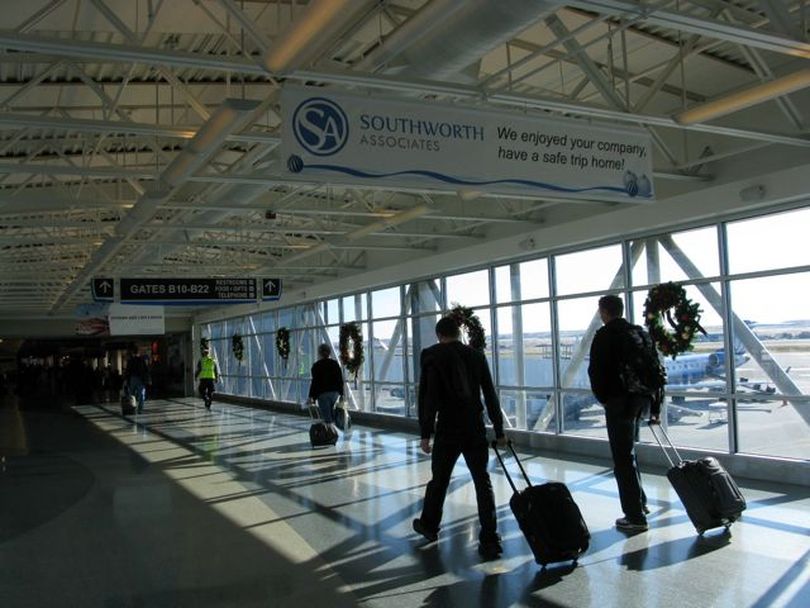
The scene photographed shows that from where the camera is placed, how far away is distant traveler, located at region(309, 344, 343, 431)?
480 inches

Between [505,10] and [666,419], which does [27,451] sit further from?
[505,10]

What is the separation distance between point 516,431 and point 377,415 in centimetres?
490

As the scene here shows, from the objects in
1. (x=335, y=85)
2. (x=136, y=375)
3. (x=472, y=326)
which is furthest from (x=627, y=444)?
(x=136, y=375)

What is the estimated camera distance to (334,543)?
603 centimetres

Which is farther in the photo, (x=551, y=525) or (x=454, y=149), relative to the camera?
(x=454, y=149)

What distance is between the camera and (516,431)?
12055 mm

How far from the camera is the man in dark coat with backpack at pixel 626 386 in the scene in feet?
19.4

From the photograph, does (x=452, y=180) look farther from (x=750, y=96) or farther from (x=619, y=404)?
(x=750, y=96)

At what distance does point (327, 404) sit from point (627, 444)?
22.9ft

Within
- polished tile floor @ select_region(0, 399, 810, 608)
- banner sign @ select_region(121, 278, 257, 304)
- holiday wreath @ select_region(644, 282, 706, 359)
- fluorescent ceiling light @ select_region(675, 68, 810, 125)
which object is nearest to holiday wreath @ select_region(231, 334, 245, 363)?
banner sign @ select_region(121, 278, 257, 304)

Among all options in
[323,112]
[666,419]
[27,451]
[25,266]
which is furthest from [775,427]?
[25,266]

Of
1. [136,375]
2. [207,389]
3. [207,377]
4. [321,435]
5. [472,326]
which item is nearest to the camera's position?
[321,435]

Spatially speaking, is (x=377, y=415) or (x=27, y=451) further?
(x=377, y=415)

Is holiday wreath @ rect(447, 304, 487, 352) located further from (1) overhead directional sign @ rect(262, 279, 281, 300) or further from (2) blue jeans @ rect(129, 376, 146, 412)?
(2) blue jeans @ rect(129, 376, 146, 412)
